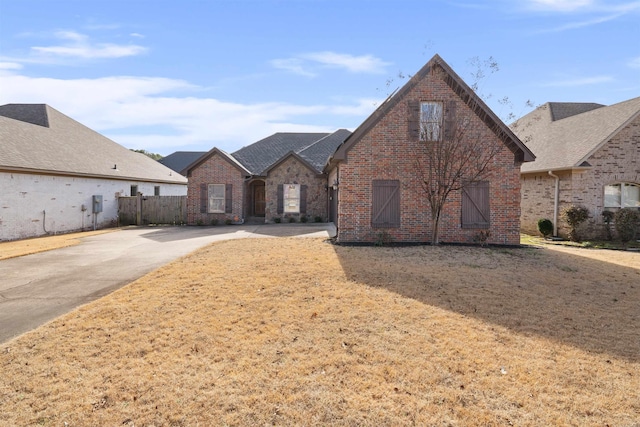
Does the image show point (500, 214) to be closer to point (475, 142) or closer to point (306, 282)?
point (475, 142)

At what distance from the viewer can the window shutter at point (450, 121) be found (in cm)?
1224

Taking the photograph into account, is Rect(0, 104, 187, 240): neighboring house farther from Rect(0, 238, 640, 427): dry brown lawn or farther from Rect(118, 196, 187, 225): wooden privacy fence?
Rect(0, 238, 640, 427): dry brown lawn

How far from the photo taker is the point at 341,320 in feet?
17.7

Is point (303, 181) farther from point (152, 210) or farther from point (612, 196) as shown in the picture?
point (612, 196)

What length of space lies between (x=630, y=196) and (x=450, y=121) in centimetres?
1075

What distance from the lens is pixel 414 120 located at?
12555 mm

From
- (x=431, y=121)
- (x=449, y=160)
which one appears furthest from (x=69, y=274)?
(x=431, y=121)

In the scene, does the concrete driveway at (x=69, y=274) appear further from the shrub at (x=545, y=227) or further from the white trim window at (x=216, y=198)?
the shrub at (x=545, y=227)

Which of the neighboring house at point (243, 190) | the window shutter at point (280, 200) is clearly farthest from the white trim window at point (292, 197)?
the window shutter at point (280, 200)

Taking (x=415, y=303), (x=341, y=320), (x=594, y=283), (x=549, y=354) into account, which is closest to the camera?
(x=549, y=354)

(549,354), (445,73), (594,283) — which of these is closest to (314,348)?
(549,354)

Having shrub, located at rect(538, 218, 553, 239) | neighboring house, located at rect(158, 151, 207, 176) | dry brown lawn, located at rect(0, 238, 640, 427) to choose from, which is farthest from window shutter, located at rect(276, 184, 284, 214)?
neighboring house, located at rect(158, 151, 207, 176)

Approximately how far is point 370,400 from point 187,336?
280 centimetres

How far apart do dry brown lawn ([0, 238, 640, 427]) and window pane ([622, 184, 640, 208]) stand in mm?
11155
